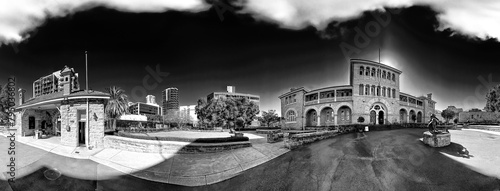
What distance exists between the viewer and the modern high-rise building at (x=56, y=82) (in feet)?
24.5

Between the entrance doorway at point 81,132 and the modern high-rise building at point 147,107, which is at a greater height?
the modern high-rise building at point 147,107

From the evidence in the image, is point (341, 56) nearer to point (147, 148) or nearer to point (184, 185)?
point (184, 185)

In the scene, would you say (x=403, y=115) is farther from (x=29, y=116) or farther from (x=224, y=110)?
(x=29, y=116)

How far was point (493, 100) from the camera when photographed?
5.46m

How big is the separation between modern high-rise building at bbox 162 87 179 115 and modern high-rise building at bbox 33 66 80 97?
4.78 metres

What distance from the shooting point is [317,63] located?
5266mm

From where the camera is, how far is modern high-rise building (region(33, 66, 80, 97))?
24.5 ft

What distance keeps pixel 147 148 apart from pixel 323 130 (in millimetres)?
5806

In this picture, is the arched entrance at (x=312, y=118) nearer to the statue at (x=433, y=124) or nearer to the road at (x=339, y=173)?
the road at (x=339, y=173)

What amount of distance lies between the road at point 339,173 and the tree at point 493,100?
1365 mm

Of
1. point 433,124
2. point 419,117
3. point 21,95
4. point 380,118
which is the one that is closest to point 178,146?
point 380,118

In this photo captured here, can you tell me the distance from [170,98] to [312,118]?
4.39 m

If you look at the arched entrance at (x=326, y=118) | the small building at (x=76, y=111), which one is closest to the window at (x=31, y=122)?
the small building at (x=76, y=111)

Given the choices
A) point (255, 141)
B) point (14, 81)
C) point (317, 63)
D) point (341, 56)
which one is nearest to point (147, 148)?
point (255, 141)
